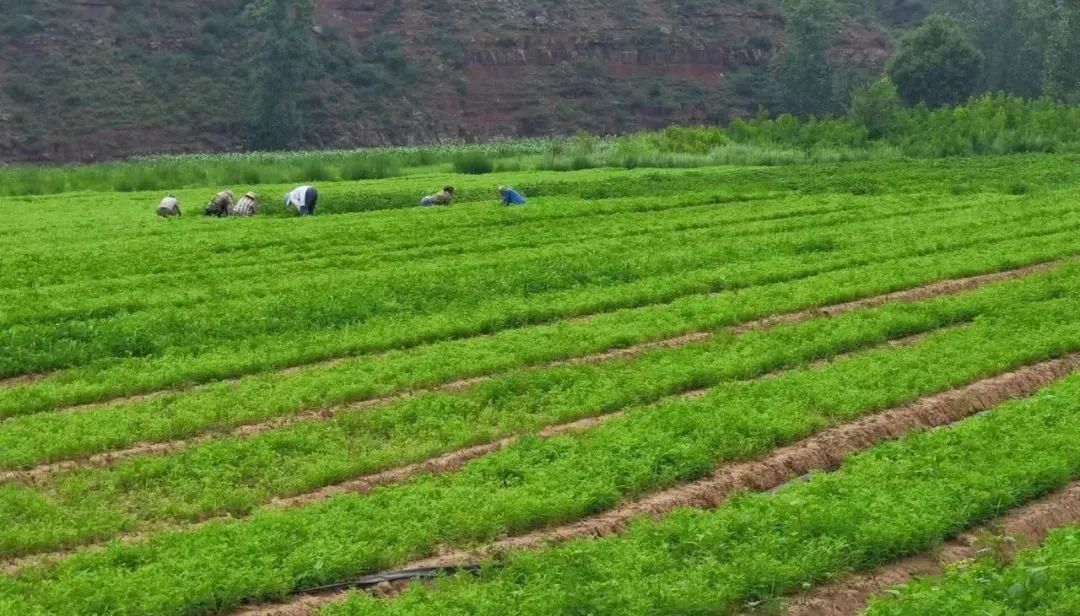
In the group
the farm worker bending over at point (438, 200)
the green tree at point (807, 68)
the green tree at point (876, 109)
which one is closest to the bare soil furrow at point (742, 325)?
the farm worker bending over at point (438, 200)

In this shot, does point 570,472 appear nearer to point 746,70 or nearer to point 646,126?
point 646,126

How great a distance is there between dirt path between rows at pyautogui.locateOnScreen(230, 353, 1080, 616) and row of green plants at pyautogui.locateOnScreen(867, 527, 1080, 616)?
270 cm

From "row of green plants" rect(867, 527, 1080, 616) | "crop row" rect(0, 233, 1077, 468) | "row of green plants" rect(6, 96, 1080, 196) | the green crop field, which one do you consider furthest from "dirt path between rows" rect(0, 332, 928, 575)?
"row of green plants" rect(6, 96, 1080, 196)

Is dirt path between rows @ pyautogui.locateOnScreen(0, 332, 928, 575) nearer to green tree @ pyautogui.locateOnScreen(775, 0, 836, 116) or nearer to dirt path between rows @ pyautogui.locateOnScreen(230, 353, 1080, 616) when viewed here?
dirt path between rows @ pyautogui.locateOnScreen(230, 353, 1080, 616)

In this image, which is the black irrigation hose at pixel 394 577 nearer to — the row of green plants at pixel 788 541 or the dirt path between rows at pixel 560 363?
the row of green plants at pixel 788 541

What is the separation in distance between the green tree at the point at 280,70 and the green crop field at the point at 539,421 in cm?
5871

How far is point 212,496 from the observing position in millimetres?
12578

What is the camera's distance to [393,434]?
48.2 ft

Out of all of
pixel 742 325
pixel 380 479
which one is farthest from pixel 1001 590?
pixel 742 325

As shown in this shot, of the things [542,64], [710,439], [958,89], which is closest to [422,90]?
[542,64]

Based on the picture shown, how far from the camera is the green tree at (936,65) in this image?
99688 millimetres

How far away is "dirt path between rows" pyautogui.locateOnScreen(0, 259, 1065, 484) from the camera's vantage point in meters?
13.8

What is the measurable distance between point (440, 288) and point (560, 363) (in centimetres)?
522

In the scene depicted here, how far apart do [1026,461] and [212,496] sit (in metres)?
8.28
